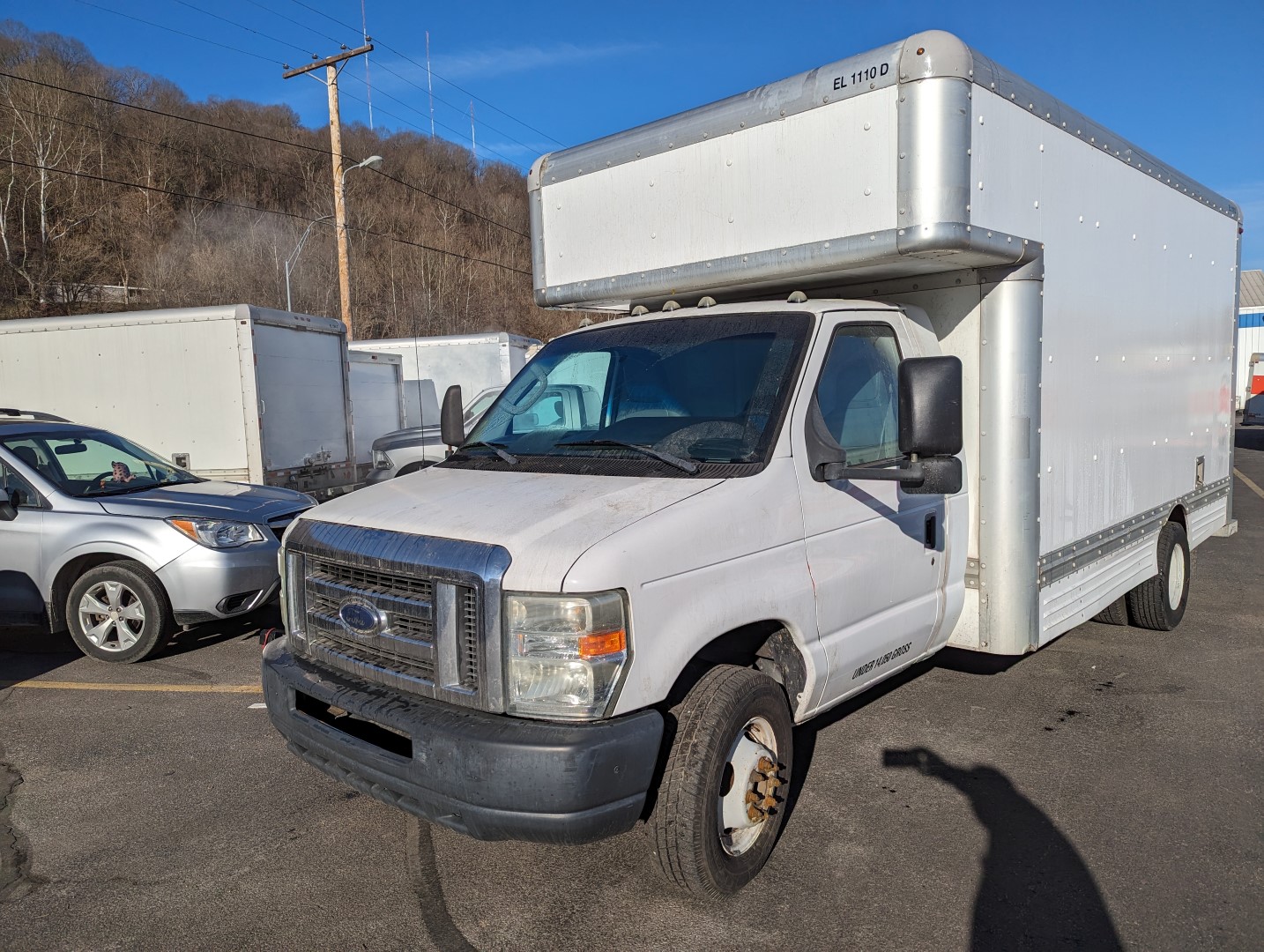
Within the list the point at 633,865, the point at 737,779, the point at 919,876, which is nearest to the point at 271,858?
the point at 633,865

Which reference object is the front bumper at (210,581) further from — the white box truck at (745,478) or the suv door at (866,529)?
the suv door at (866,529)

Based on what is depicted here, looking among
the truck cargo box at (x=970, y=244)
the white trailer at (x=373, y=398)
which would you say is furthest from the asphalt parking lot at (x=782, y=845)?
the white trailer at (x=373, y=398)

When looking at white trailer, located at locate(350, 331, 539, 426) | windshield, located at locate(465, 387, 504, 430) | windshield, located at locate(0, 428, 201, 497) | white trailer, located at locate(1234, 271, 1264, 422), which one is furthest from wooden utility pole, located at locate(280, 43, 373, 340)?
white trailer, located at locate(1234, 271, 1264, 422)

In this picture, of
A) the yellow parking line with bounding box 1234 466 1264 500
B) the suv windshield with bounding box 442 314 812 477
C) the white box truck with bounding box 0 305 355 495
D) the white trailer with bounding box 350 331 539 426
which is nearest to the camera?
the suv windshield with bounding box 442 314 812 477

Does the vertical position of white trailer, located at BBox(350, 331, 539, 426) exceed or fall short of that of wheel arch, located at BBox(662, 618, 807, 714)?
it exceeds it


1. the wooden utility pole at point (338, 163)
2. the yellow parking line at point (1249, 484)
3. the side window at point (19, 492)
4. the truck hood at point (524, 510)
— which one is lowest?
the yellow parking line at point (1249, 484)

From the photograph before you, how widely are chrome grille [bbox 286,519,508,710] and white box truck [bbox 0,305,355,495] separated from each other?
8.35 metres

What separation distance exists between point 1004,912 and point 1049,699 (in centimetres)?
242

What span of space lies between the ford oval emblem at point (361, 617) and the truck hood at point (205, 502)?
12.3ft

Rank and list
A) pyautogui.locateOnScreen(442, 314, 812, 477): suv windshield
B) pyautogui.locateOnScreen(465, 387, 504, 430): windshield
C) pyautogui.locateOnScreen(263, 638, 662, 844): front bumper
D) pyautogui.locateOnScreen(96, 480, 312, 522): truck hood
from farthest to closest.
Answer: pyautogui.locateOnScreen(465, 387, 504, 430): windshield
pyautogui.locateOnScreen(96, 480, 312, 522): truck hood
pyautogui.locateOnScreen(442, 314, 812, 477): suv windshield
pyautogui.locateOnScreen(263, 638, 662, 844): front bumper

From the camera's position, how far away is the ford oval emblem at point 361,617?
10.6ft

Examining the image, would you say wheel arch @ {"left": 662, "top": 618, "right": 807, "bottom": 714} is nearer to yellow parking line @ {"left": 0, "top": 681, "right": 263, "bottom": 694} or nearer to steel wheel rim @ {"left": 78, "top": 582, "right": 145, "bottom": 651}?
yellow parking line @ {"left": 0, "top": 681, "right": 263, "bottom": 694}

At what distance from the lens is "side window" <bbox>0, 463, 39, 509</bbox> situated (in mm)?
6648

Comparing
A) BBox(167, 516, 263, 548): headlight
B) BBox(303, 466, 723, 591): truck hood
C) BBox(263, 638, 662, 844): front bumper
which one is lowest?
BBox(263, 638, 662, 844): front bumper
